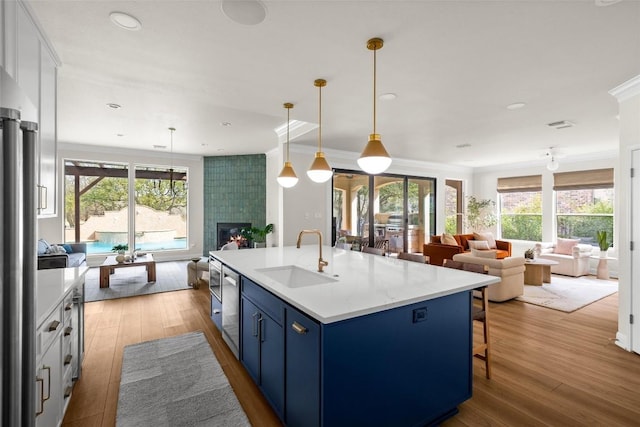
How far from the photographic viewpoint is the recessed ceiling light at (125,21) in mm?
2000

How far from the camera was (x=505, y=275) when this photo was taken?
4398 millimetres

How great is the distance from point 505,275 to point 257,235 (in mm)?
5022

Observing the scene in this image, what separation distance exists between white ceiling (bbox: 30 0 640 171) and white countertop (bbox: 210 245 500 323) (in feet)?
5.71

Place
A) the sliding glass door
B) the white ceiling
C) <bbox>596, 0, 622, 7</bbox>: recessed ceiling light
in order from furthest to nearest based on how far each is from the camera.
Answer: the sliding glass door < the white ceiling < <bbox>596, 0, 622, 7</bbox>: recessed ceiling light

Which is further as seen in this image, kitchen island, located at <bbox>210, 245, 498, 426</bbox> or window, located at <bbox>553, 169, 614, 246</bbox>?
window, located at <bbox>553, 169, 614, 246</bbox>

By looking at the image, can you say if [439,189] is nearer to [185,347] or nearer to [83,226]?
[185,347]

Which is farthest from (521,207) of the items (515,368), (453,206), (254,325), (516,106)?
(254,325)

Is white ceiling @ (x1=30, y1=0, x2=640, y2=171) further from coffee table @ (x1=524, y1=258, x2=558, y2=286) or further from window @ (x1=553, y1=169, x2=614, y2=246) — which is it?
window @ (x1=553, y1=169, x2=614, y2=246)

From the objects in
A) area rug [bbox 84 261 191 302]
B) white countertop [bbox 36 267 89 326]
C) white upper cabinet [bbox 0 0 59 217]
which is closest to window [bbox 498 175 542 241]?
area rug [bbox 84 261 191 302]

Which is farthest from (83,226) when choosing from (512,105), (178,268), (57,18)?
(512,105)

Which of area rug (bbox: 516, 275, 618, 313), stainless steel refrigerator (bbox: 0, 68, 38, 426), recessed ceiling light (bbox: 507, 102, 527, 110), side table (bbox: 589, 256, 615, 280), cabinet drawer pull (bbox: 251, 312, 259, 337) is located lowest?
area rug (bbox: 516, 275, 618, 313)

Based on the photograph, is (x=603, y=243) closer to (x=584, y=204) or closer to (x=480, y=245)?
(x=584, y=204)

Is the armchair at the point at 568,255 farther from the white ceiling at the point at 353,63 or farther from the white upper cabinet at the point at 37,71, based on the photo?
the white upper cabinet at the point at 37,71

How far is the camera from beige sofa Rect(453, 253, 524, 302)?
4.38 metres
